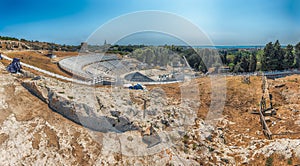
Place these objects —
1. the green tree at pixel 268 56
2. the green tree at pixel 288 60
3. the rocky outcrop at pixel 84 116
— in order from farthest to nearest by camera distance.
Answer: the green tree at pixel 288 60 < the green tree at pixel 268 56 < the rocky outcrop at pixel 84 116

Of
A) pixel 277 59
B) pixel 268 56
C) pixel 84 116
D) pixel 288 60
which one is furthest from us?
pixel 288 60

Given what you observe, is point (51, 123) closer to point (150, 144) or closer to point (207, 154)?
point (150, 144)

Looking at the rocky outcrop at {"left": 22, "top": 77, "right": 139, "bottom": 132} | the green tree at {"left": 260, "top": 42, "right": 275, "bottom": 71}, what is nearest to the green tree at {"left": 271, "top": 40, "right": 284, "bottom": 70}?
the green tree at {"left": 260, "top": 42, "right": 275, "bottom": 71}

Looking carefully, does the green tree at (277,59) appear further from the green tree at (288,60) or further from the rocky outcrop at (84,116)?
the rocky outcrop at (84,116)

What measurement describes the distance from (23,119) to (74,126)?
436 centimetres

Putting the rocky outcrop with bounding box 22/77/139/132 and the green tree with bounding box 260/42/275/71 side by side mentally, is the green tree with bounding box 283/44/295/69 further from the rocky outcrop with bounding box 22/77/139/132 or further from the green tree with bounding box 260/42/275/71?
the rocky outcrop with bounding box 22/77/139/132

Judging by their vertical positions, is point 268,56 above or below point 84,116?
above

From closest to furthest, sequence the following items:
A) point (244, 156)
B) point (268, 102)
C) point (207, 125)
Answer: point (244, 156)
point (207, 125)
point (268, 102)

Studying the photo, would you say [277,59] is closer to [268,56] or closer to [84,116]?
[268,56]

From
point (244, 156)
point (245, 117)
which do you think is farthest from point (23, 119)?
point (245, 117)

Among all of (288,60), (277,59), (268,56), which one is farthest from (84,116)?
(288,60)

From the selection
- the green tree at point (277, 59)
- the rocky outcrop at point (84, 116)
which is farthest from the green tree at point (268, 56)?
the rocky outcrop at point (84, 116)

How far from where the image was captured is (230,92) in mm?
29422

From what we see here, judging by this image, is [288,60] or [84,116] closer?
[84,116]
